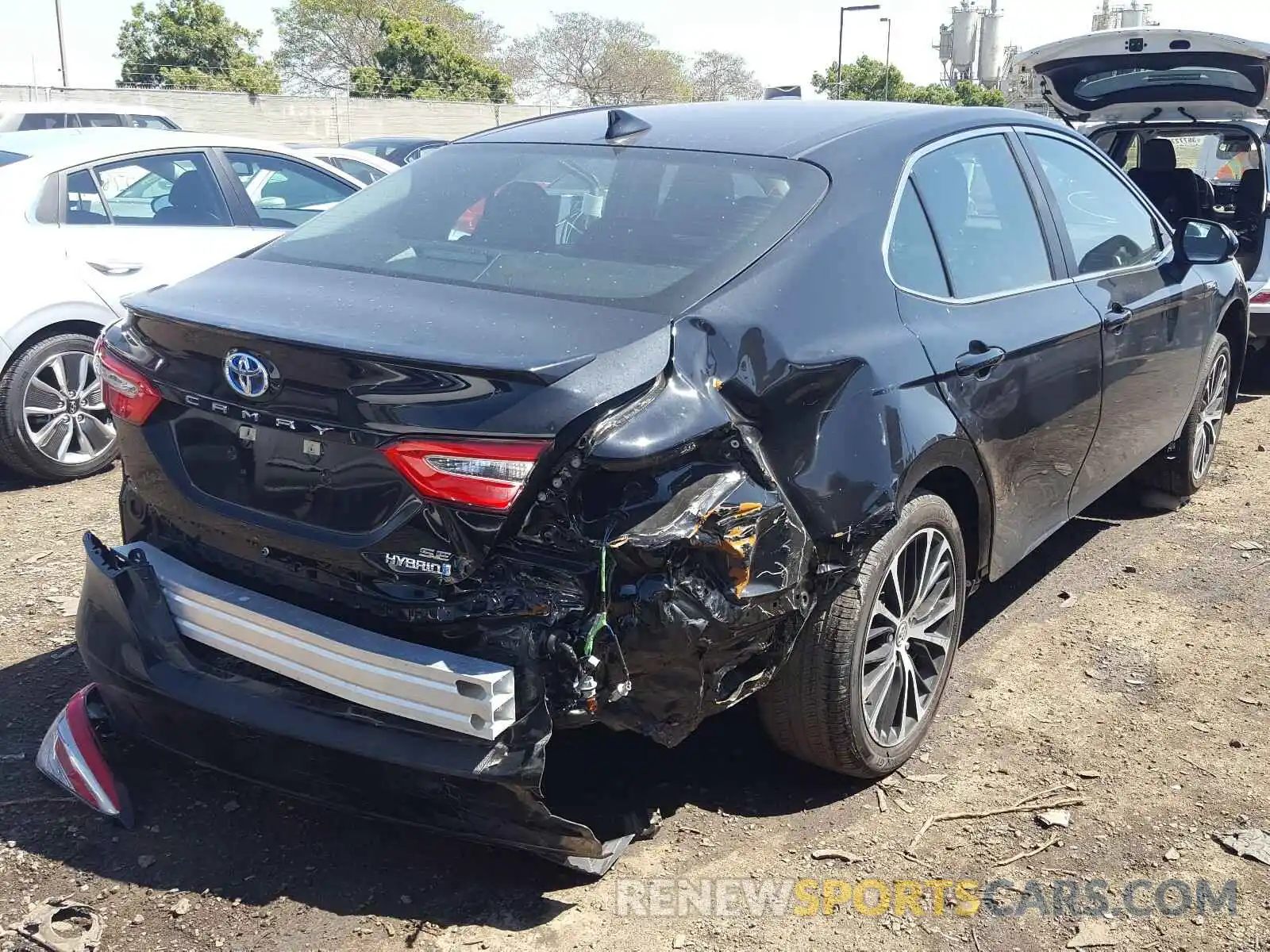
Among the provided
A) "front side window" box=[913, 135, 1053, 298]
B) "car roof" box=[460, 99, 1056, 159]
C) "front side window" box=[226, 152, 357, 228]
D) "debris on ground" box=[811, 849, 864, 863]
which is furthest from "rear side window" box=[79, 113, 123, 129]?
"debris on ground" box=[811, 849, 864, 863]

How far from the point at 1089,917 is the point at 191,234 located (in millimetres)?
5462

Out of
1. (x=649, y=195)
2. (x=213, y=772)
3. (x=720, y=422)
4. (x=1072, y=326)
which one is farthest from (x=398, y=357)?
(x=1072, y=326)

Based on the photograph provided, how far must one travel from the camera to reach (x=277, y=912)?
269 cm

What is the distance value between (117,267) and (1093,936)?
531 cm

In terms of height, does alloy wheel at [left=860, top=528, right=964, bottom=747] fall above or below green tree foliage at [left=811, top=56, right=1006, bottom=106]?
below

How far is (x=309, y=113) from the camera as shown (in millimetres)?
33188

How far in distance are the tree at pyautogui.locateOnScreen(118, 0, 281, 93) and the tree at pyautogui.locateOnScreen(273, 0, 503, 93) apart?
8.31 m

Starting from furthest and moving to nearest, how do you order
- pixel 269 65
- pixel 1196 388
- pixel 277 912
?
pixel 269 65 < pixel 1196 388 < pixel 277 912

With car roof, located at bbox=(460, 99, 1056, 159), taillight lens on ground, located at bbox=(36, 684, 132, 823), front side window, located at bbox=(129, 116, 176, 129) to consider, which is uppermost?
car roof, located at bbox=(460, 99, 1056, 159)

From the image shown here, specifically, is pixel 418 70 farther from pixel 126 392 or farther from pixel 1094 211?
pixel 126 392

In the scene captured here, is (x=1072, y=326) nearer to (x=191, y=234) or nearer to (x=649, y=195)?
(x=649, y=195)

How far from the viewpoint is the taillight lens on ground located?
2992mm

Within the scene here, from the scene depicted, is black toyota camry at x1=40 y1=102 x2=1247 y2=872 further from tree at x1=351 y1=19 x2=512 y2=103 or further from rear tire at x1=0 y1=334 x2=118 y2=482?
tree at x1=351 y1=19 x2=512 y2=103

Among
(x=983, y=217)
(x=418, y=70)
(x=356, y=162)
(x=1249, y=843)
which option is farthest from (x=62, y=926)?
(x=418, y=70)
